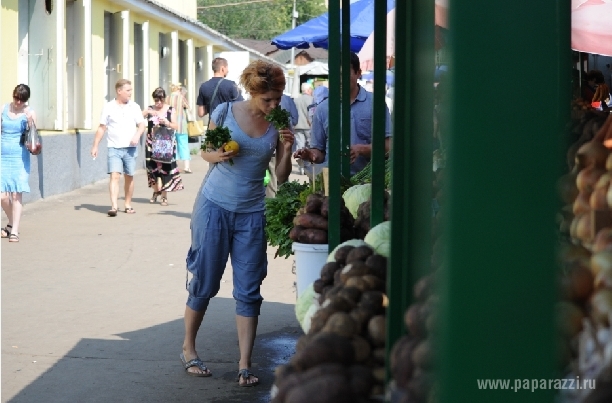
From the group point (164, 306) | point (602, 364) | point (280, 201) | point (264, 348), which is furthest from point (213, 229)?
point (602, 364)

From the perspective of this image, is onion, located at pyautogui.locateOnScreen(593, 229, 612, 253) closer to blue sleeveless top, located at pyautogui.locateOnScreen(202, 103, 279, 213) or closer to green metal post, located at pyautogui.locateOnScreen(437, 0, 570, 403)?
green metal post, located at pyautogui.locateOnScreen(437, 0, 570, 403)

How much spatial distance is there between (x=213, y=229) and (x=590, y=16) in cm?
415

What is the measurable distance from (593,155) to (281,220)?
311cm

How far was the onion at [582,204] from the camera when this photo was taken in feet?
7.31

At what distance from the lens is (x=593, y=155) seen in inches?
100

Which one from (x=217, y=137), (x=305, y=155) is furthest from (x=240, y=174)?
(x=305, y=155)

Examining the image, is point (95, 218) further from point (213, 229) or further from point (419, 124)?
point (419, 124)

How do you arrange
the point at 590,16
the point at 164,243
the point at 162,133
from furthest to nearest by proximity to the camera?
the point at 162,133
the point at 164,243
the point at 590,16

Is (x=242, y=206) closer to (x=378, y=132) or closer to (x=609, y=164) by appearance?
(x=378, y=132)

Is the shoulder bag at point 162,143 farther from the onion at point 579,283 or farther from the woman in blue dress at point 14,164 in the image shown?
the onion at point 579,283

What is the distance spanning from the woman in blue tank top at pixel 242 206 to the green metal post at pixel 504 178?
4219 mm

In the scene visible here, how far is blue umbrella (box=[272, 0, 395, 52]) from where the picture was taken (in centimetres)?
1239

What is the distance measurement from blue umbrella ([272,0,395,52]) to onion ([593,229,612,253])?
10002mm

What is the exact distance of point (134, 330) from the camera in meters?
7.12
